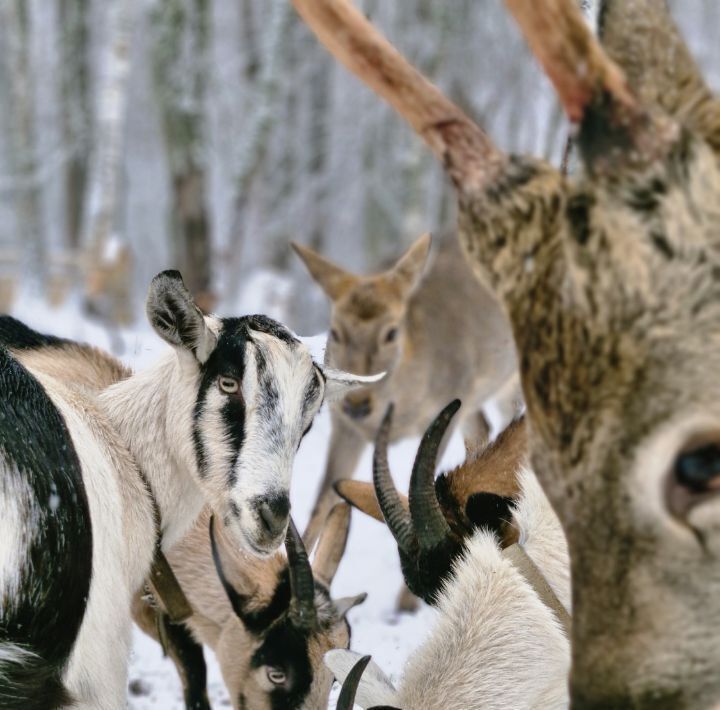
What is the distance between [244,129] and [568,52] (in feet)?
58.1

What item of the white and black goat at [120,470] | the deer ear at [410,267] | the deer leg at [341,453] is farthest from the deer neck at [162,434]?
the deer ear at [410,267]

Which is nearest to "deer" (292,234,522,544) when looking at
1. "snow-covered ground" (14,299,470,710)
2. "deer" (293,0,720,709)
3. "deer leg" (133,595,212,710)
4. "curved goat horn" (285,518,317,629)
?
"snow-covered ground" (14,299,470,710)

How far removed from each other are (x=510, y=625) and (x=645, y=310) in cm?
162

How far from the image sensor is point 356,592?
6.12 metres

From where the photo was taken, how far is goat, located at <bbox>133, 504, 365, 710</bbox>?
13.1ft

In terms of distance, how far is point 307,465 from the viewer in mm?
9625

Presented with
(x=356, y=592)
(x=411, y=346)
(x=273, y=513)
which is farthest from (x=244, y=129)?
(x=273, y=513)

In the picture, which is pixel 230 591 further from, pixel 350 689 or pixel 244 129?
pixel 244 129

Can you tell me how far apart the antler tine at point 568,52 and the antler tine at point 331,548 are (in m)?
3.13

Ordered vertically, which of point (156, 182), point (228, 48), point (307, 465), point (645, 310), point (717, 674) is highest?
point (156, 182)

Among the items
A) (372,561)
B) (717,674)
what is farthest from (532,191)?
(372,561)

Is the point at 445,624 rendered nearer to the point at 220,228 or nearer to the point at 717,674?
the point at 717,674

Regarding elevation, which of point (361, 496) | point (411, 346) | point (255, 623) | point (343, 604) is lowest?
point (255, 623)

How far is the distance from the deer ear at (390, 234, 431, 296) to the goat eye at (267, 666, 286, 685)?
4.70 metres
